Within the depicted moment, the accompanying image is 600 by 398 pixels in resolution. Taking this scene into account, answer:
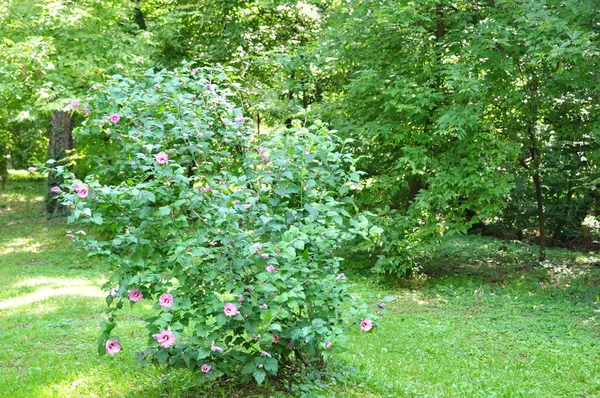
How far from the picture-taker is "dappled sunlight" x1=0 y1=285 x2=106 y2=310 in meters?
8.23

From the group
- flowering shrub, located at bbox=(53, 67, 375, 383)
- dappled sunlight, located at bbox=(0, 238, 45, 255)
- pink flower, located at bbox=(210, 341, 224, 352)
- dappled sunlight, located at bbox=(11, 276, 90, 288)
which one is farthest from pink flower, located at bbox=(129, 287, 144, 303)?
dappled sunlight, located at bbox=(0, 238, 45, 255)

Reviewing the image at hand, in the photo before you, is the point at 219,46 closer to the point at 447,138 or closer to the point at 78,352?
the point at 447,138

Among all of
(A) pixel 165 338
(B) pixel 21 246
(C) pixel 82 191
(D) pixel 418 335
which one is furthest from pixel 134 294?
(B) pixel 21 246

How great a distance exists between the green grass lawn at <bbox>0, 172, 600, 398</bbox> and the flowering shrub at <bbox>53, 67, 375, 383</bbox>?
0.44 m

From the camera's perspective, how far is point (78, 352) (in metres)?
5.74

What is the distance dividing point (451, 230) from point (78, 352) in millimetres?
6072

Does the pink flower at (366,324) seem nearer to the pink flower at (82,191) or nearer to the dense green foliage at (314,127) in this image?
the dense green foliage at (314,127)

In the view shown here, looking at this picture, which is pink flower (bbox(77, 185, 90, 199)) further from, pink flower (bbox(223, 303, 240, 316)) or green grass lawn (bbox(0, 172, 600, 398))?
green grass lawn (bbox(0, 172, 600, 398))

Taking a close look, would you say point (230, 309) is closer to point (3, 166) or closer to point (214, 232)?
point (214, 232)

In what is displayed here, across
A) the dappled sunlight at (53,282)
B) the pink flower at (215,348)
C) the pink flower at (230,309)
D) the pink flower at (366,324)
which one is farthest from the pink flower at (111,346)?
the dappled sunlight at (53,282)

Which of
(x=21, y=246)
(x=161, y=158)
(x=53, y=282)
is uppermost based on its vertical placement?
(x=161, y=158)

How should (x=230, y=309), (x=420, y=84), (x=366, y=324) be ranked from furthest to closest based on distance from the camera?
(x=420, y=84) < (x=366, y=324) < (x=230, y=309)

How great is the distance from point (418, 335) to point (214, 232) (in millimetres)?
4055

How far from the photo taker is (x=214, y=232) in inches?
153
